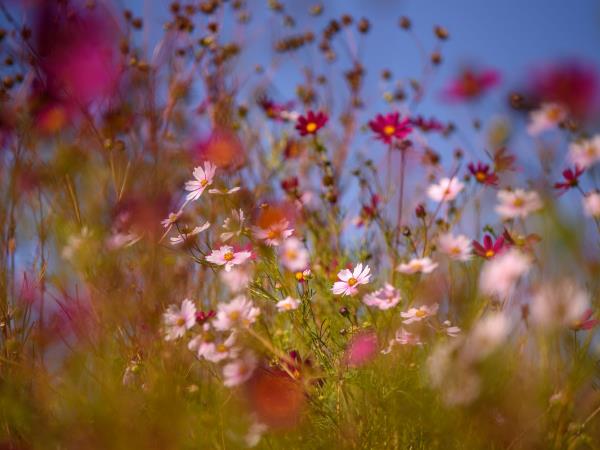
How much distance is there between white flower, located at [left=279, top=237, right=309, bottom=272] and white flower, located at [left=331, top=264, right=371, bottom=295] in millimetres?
76

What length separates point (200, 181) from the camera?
1045mm

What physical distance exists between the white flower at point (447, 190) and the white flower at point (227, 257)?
455mm

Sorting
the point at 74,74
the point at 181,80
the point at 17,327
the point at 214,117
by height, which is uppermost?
the point at 74,74

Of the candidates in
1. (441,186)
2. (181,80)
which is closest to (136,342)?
(441,186)

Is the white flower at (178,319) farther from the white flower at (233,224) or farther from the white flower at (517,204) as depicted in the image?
the white flower at (517,204)

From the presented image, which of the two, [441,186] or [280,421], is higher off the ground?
[441,186]

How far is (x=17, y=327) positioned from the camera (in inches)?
44.6

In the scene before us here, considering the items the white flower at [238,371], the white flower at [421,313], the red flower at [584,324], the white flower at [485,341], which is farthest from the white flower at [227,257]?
the red flower at [584,324]

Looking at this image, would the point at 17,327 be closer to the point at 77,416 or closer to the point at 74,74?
the point at 77,416

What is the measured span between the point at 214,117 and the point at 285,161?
30 centimetres

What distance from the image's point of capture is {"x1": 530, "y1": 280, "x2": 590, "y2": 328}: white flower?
755mm

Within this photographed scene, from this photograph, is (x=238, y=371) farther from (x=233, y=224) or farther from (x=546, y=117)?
(x=546, y=117)

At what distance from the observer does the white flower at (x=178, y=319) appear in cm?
89

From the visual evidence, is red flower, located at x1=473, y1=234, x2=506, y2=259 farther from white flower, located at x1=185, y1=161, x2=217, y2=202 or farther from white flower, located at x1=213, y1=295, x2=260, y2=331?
white flower, located at x1=185, y1=161, x2=217, y2=202
